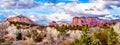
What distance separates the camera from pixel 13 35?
5256 inches

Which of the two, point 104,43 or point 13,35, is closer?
point 104,43

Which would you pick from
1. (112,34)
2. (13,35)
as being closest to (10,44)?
(13,35)

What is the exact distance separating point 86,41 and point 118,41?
25.0ft

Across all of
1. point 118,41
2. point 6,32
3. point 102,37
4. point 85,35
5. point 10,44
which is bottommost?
point 6,32

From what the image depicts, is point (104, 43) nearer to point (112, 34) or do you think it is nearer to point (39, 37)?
point (112, 34)

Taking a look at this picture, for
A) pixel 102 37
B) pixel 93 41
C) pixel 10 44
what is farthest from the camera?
pixel 10 44

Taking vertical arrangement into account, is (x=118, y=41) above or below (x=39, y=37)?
above

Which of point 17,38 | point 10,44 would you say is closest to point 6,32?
point 17,38

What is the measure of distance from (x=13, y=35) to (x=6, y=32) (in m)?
26.5

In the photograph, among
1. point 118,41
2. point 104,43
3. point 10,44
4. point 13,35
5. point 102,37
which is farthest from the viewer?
point 13,35

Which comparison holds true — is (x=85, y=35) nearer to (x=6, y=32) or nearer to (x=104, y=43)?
(x=104, y=43)

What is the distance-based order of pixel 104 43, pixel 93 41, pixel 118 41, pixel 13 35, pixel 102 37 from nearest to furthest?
1. pixel 93 41
2. pixel 118 41
3. pixel 104 43
4. pixel 102 37
5. pixel 13 35

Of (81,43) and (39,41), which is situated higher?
(81,43)

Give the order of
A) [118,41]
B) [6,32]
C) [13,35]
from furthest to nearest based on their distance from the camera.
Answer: [6,32] < [13,35] < [118,41]
